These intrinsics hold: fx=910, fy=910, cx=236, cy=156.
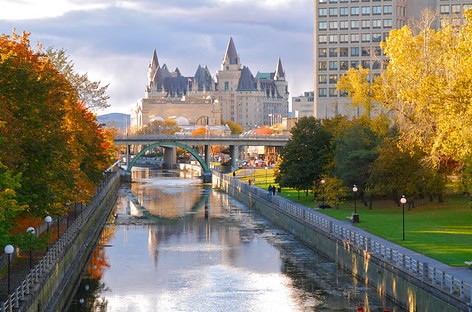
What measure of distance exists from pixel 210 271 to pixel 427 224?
1492 cm

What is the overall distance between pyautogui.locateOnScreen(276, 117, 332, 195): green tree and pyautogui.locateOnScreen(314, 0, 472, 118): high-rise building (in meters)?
60.7

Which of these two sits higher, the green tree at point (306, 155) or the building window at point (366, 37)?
the building window at point (366, 37)

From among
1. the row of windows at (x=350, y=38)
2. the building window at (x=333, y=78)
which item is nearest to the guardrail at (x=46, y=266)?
the row of windows at (x=350, y=38)

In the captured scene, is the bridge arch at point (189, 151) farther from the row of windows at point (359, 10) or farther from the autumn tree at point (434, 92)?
the autumn tree at point (434, 92)

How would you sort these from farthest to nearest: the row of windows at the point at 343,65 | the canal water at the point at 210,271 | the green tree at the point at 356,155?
the row of windows at the point at 343,65, the green tree at the point at 356,155, the canal water at the point at 210,271

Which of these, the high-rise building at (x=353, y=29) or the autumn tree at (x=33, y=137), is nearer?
the autumn tree at (x=33, y=137)

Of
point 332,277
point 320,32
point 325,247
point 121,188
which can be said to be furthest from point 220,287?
point 320,32

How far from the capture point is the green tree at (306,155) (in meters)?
83.8

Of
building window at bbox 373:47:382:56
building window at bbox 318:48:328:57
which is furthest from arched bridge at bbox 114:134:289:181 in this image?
building window at bbox 373:47:382:56

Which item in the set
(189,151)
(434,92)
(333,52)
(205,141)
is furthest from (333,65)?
(434,92)

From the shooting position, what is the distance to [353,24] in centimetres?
15062

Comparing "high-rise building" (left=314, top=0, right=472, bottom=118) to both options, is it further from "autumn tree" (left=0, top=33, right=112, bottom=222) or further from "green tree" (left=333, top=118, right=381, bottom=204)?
"autumn tree" (left=0, top=33, right=112, bottom=222)

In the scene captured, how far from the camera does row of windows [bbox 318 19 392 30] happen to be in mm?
149875

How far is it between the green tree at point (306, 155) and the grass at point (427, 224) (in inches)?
89.3
